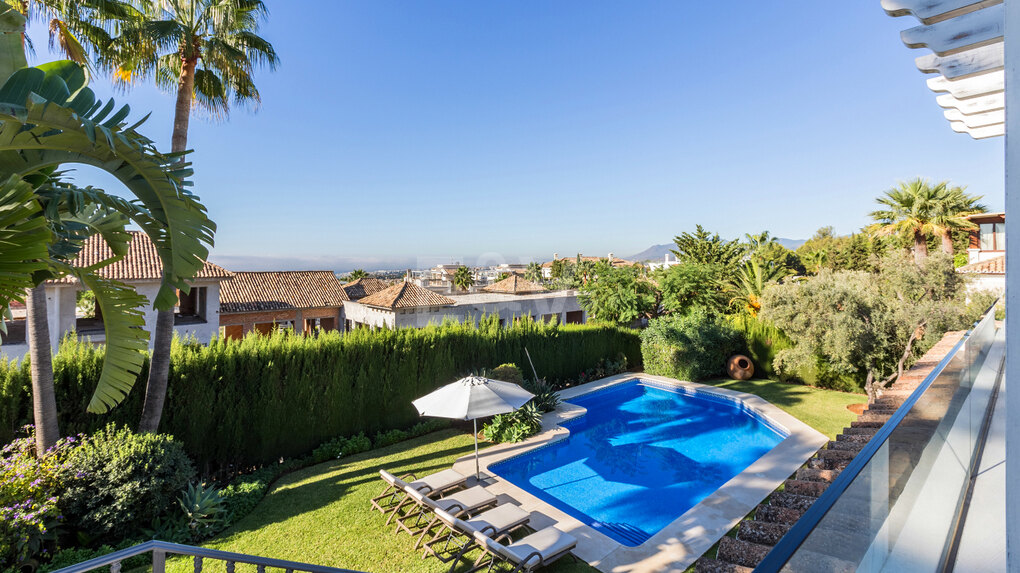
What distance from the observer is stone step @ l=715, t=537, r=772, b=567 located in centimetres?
477

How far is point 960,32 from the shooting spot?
94.4 inches

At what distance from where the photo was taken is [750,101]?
2064 cm

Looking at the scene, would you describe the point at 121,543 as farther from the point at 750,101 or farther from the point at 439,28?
the point at 750,101

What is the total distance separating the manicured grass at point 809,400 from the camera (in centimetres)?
1289

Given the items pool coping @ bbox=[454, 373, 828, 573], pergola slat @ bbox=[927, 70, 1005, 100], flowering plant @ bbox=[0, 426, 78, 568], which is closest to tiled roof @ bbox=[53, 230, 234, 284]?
flowering plant @ bbox=[0, 426, 78, 568]

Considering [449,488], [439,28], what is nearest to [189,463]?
[449,488]

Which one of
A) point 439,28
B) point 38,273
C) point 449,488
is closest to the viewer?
point 38,273

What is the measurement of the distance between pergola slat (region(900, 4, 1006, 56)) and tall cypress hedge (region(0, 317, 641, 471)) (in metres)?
11.1

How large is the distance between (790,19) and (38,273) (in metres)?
20.1

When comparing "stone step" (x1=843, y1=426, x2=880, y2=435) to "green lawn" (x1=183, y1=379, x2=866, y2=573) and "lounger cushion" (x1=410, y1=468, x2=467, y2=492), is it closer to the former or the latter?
"green lawn" (x1=183, y1=379, x2=866, y2=573)

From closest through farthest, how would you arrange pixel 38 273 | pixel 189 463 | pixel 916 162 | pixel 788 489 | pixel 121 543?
pixel 38 273 → pixel 788 489 → pixel 121 543 → pixel 189 463 → pixel 916 162

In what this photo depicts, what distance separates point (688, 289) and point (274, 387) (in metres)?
18.0

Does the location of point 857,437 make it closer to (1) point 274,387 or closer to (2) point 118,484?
(2) point 118,484

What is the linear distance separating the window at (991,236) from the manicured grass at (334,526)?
32696mm
